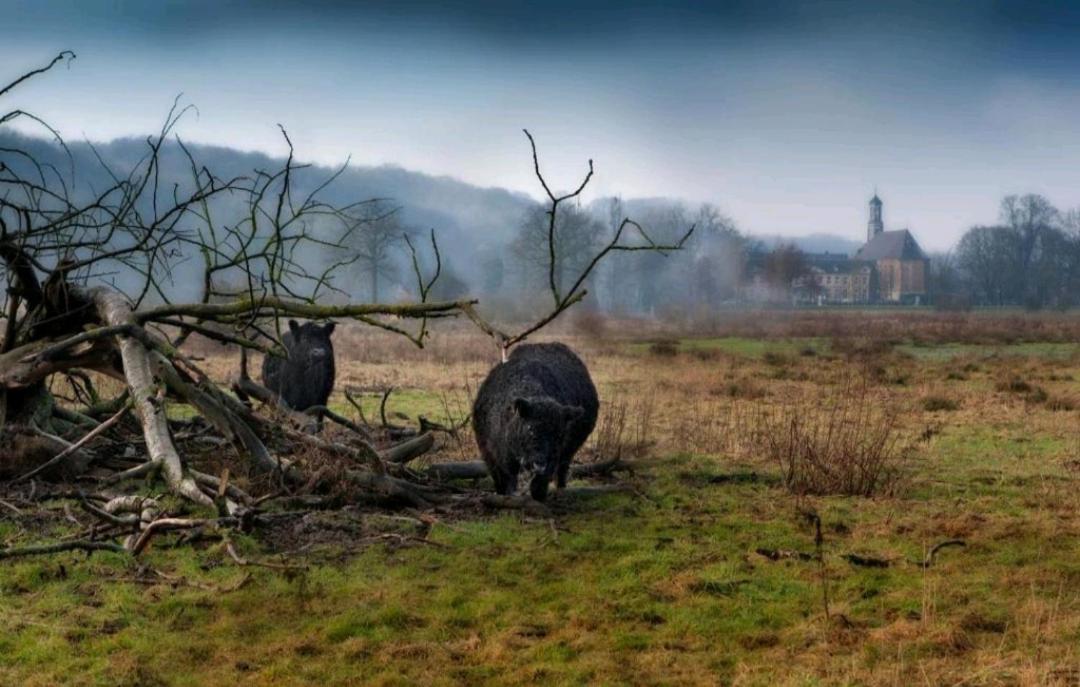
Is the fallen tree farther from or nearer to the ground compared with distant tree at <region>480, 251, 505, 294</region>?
nearer to the ground

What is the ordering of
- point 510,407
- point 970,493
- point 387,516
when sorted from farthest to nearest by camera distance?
point 970,493 < point 510,407 < point 387,516

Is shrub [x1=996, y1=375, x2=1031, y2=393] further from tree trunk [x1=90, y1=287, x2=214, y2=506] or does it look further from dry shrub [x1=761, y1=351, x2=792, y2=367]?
tree trunk [x1=90, y1=287, x2=214, y2=506]

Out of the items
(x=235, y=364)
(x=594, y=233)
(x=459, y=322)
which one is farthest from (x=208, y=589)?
(x=594, y=233)

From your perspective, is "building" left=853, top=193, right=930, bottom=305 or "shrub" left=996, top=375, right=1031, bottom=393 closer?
"shrub" left=996, top=375, right=1031, bottom=393

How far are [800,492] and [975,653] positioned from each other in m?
4.99

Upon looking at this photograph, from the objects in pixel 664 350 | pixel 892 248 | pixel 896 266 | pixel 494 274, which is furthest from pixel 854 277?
pixel 664 350

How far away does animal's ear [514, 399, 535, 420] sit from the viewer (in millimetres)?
9836

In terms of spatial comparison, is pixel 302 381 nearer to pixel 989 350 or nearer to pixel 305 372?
pixel 305 372

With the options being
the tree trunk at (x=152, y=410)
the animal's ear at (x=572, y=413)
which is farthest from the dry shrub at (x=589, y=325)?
the tree trunk at (x=152, y=410)

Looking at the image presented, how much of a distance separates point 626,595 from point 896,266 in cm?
9797

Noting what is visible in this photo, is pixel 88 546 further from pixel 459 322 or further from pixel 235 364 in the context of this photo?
pixel 459 322

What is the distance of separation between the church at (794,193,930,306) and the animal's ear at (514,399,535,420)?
2785 inches

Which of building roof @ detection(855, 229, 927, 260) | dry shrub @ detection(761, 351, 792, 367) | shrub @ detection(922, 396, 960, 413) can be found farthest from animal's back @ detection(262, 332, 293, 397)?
building roof @ detection(855, 229, 927, 260)

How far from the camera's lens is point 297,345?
51.7ft
